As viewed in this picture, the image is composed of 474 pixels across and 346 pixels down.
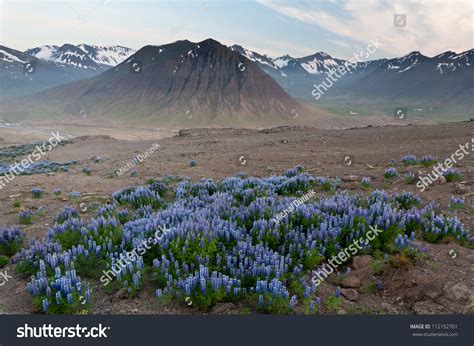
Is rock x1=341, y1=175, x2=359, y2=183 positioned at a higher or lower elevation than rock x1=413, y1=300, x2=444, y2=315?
higher

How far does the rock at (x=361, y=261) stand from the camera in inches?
201

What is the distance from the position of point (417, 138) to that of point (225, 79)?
132092 mm

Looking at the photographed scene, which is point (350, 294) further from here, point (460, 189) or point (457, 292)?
point (460, 189)

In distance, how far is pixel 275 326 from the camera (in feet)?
12.1

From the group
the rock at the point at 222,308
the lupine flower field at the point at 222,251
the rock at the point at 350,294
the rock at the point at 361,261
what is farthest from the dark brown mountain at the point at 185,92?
the rock at the point at 222,308

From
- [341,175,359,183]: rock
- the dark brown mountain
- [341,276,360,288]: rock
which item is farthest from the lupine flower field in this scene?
the dark brown mountain

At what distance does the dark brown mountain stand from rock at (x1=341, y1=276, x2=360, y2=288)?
119275 millimetres

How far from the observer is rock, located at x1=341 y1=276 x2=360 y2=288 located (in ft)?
15.6

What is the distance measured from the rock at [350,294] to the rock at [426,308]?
24.2 inches

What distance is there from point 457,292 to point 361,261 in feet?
3.79

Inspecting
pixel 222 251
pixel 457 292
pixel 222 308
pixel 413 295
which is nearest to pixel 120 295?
pixel 222 308

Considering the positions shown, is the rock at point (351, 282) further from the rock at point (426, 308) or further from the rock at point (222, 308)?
the rock at point (222, 308)

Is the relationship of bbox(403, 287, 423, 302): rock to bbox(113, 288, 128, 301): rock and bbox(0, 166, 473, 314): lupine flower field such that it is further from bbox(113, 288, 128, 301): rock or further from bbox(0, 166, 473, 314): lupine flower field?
bbox(113, 288, 128, 301): rock

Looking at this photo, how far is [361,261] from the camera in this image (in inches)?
203
